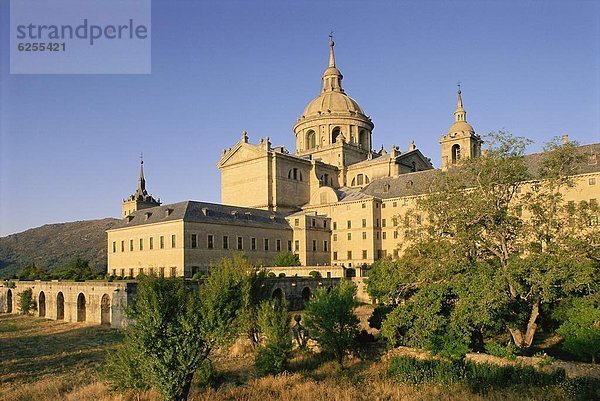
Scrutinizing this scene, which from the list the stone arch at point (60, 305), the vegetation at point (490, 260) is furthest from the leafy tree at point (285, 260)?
the vegetation at point (490, 260)

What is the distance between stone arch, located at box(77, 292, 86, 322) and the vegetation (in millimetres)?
25389

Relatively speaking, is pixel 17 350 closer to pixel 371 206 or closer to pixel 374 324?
pixel 374 324

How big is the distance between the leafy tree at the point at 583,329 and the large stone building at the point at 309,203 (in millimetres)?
20242

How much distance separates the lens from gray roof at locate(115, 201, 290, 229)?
50.1 metres

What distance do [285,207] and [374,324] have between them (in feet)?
115

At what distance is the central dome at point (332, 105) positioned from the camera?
253ft

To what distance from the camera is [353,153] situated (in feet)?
243

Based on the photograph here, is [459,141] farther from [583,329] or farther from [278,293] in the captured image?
[583,329]

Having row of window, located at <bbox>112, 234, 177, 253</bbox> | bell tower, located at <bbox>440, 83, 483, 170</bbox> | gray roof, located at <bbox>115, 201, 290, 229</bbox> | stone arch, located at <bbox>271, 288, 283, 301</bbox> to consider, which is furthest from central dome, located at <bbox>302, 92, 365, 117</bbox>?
stone arch, located at <bbox>271, 288, 283, 301</bbox>

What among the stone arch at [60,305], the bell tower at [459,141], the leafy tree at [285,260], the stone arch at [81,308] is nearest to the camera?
the stone arch at [81,308]

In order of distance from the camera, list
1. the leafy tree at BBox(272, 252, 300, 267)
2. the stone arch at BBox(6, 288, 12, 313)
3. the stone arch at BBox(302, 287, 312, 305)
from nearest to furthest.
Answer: the stone arch at BBox(302, 287, 312, 305), the leafy tree at BBox(272, 252, 300, 267), the stone arch at BBox(6, 288, 12, 313)

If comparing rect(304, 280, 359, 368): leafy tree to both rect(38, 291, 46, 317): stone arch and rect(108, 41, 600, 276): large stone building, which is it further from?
rect(38, 291, 46, 317): stone arch

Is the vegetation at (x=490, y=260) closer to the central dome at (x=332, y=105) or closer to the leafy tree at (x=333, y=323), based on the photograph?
the leafy tree at (x=333, y=323)

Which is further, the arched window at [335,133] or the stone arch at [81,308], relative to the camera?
the arched window at [335,133]
